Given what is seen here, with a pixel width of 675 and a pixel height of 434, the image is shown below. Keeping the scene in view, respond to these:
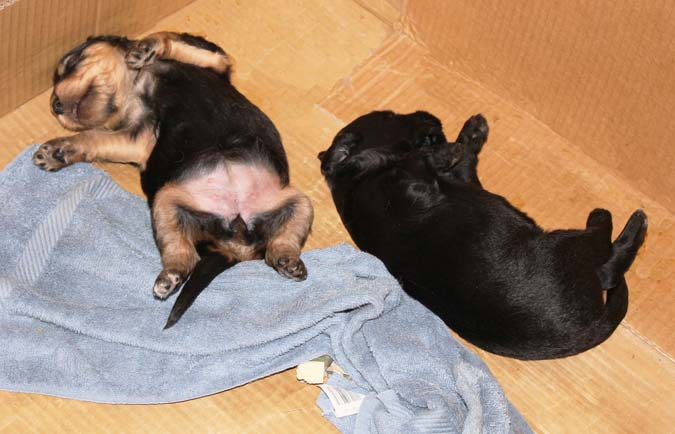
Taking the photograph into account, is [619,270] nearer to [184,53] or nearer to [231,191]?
[231,191]

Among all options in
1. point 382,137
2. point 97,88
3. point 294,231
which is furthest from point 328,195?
point 97,88

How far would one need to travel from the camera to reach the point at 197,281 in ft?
10.3

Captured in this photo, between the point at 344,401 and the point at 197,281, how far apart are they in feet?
2.09

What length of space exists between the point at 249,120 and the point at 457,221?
825 millimetres

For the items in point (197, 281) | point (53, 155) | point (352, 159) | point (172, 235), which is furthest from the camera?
point (352, 159)

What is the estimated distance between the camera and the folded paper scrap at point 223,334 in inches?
123

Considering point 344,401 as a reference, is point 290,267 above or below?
above

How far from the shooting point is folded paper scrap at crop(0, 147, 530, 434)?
3.12m

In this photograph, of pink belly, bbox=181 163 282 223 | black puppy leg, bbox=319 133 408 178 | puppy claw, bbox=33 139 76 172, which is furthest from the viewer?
black puppy leg, bbox=319 133 408 178

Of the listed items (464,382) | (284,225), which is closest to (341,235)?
(284,225)

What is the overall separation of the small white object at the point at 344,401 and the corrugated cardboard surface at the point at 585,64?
1.43 meters

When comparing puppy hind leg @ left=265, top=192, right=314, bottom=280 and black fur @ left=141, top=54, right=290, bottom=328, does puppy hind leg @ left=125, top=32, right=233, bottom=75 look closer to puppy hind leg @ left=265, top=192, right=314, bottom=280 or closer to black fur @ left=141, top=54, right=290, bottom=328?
black fur @ left=141, top=54, right=290, bottom=328

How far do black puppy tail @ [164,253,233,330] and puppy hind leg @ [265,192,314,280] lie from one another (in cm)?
17

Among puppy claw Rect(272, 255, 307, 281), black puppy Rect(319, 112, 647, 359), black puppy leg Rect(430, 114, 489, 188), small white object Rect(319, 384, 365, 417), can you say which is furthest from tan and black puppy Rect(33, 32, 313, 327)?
black puppy leg Rect(430, 114, 489, 188)
